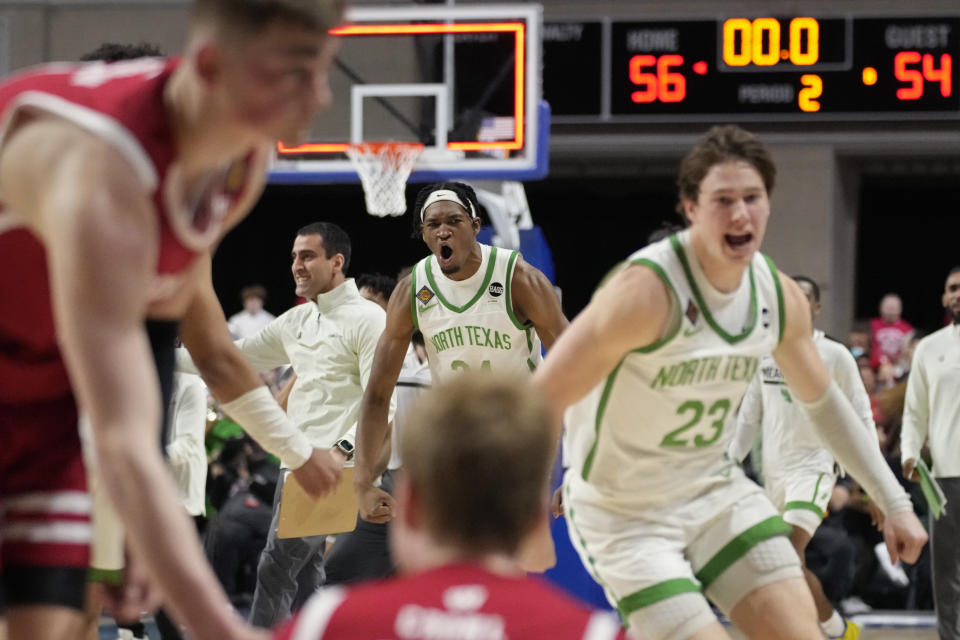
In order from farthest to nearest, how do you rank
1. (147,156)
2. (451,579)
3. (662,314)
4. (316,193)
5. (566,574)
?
1. (316,193)
2. (566,574)
3. (662,314)
4. (147,156)
5. (451,579)

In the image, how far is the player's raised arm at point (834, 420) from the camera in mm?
3904

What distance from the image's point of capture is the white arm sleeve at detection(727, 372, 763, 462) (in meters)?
8.23

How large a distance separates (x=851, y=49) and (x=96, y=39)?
8.57 metres

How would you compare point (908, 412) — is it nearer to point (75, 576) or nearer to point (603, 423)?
point (603, 423)

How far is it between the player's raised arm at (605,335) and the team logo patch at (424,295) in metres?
2.68

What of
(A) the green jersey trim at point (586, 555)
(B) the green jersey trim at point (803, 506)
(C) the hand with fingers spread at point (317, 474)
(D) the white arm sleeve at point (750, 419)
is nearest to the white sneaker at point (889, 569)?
(D) the white arm sleeve at point (750, 419)

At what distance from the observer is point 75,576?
244 centimetres

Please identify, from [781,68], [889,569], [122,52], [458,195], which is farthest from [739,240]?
[781,68]

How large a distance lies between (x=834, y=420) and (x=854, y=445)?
100mm

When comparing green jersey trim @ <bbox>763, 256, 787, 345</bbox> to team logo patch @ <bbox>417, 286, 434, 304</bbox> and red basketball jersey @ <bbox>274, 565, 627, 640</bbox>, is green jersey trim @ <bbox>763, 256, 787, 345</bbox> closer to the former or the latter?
red basketball jersey @ <bbox>274, 565, 627, 640</bbox>

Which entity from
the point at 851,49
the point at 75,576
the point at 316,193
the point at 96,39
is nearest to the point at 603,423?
the point at 75,576

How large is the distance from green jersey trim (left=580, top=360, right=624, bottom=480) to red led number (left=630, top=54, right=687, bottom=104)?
995 cm

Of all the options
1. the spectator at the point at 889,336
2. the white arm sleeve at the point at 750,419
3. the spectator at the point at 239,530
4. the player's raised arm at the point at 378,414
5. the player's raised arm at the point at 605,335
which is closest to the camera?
the player's raised arm at the point at 605,335

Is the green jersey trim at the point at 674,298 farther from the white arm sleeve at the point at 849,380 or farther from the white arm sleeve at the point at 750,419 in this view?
the white arm sleeve at the point at 750,419
